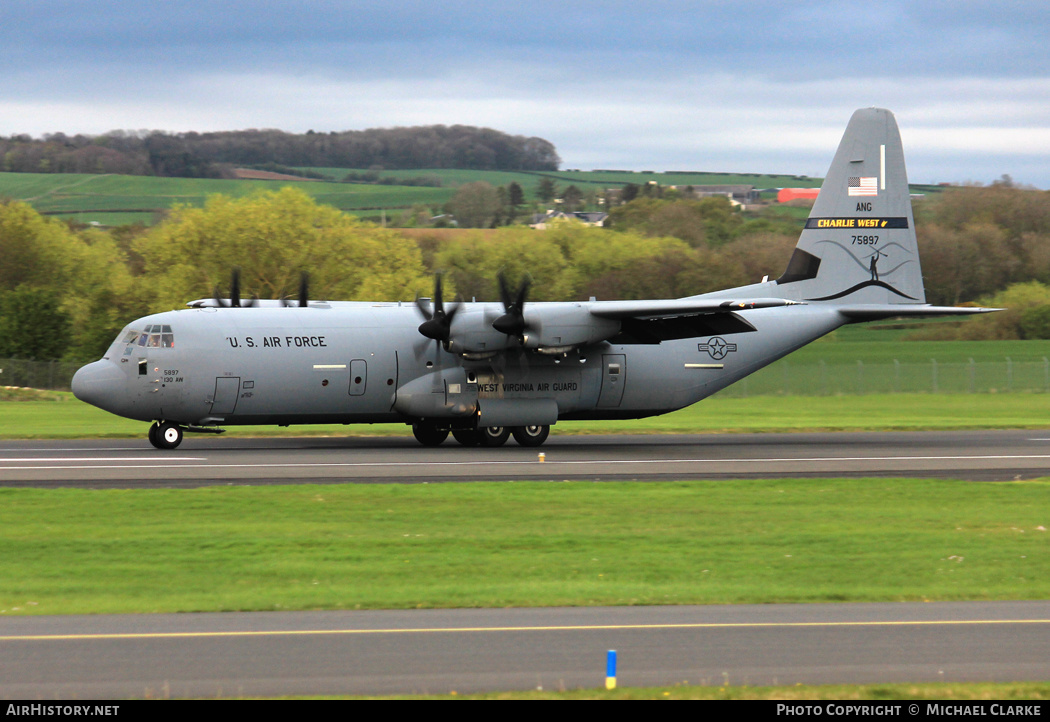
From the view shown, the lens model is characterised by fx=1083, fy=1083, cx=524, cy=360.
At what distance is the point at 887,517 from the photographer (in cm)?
1719

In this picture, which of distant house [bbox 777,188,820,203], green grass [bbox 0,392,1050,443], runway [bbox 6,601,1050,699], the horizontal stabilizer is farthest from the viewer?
distant house [bbox 777,188,820,203]

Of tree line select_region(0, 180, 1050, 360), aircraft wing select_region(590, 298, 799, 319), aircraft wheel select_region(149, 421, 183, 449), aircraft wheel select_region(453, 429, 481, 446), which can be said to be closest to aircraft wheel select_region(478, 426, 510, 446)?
aircraft wheel select_region(453, 429, 481, 446)

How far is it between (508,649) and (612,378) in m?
20.8

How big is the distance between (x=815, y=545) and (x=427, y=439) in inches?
635

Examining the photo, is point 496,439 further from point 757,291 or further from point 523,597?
point 523,597

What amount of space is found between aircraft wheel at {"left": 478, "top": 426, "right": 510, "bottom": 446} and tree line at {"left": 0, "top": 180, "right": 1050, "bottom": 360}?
89.3 feet

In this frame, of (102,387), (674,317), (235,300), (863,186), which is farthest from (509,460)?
(863,186)

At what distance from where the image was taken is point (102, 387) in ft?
86.2

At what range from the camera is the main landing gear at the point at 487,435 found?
94.9 ft

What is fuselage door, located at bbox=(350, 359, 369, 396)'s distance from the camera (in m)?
27.6

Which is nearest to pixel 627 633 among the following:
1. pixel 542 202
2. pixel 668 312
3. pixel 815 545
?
pixel 815 545

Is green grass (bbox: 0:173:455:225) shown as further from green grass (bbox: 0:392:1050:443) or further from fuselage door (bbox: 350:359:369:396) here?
fuselage door (bbox: 350:359:369:396)

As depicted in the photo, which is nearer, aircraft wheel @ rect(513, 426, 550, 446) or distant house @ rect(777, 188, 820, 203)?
aircraft wheel @ rect(513, 426, 550, 446)

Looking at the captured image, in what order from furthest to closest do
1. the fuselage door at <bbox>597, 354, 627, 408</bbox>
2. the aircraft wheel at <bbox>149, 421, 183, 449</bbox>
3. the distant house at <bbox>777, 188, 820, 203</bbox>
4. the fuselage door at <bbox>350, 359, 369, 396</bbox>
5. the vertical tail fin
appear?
1. the distant house at <bbox>777, 188, 820, 203</bbox>
2. the vertical tail fin
3. the fuselage door at <bbox>597, 354, 627, 408</bbox>
4. the fuselage door at <bbox>350, 359, 369, 396</bbox>
5. the aircraft wheel at <bbox>149, 421, 183, 449</bbox>
